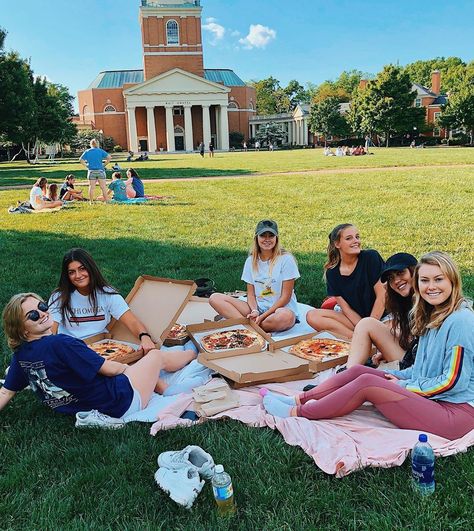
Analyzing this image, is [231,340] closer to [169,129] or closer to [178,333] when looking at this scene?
[178,333]

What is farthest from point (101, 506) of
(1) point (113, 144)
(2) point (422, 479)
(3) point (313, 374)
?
(1) point (113, 144)

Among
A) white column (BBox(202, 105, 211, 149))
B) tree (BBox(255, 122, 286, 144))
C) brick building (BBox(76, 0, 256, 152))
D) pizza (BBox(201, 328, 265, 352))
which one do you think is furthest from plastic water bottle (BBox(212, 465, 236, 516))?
tree (BBox(255, 122, 286, 144))

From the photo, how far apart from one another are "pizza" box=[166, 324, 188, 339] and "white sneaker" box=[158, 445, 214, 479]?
6.95 ft

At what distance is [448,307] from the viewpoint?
324cm

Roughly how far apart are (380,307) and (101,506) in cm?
310

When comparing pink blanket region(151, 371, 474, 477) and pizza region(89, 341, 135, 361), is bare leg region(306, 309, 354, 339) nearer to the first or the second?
pink blanket region(151, 371, 474, 477)

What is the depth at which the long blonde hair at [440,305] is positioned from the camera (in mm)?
3221

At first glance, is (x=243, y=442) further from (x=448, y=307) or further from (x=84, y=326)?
(x=84, y=326)

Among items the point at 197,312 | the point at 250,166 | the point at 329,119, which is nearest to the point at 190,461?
the point at 197,312

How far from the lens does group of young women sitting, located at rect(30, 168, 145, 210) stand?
46.1 ft

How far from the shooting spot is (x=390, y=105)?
197 ft

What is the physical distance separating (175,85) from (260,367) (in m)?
74.8

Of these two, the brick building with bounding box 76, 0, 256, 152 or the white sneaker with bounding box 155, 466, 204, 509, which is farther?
the brick building with bounding box 76, 0, 256, 152

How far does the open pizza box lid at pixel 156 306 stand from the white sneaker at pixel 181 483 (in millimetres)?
1977
